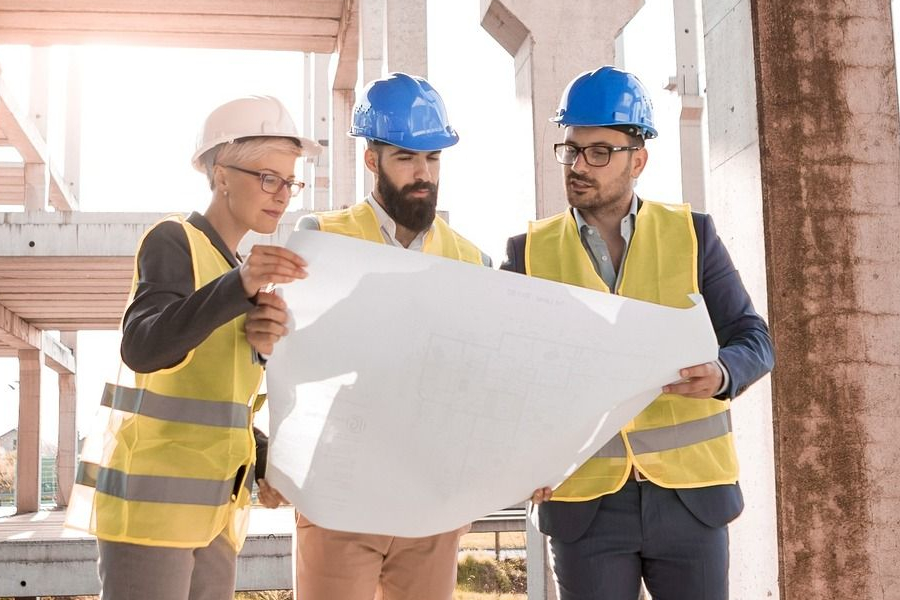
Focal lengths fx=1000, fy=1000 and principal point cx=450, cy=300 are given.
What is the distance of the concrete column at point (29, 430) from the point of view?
950 inches

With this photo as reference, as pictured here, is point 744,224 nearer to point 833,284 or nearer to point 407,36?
point 833,284

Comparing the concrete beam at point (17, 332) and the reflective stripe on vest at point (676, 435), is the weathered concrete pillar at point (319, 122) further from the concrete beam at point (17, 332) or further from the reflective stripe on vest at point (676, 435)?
the reflective stripe on vest at point (676, 435)

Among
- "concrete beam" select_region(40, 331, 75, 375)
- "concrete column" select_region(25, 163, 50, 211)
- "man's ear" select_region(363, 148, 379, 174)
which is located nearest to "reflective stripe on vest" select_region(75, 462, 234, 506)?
"man's ear" select_region(363, 148, 379, 174)

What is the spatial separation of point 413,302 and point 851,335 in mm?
1676

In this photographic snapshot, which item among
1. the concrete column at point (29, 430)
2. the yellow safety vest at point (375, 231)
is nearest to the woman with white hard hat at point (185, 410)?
the yellow safety vest at point (375, 231)

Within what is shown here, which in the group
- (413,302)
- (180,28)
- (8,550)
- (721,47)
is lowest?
(8,550)

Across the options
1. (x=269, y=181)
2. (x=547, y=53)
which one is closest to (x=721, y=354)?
(x=269, y=181)

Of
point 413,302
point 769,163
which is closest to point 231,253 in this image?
point 413,302

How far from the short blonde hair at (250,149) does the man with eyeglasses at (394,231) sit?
20 cm

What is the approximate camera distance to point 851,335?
3104mm

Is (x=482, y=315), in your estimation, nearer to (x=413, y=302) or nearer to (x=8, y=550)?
(x=413, y=302)

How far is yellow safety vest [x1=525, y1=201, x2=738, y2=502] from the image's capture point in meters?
2.41

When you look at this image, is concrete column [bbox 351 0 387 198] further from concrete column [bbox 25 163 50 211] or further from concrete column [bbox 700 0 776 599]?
concrete column [bbox 25 163 50 211]

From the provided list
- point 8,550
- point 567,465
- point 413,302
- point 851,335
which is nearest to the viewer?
point 413,302
